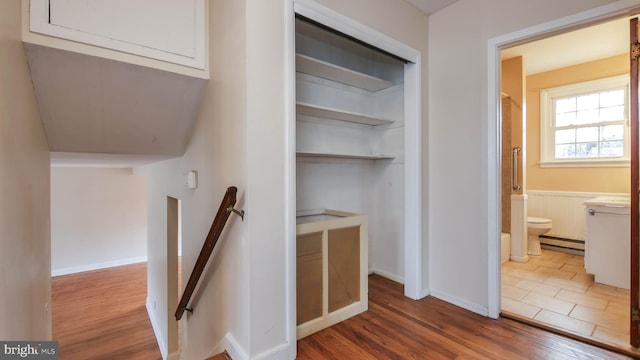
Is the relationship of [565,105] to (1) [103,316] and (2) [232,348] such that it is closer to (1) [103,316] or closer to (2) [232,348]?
(2) [232,348]

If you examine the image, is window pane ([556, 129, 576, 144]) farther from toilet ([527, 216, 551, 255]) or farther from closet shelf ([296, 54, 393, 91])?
closet shelf ([296, 54, 393, 91])

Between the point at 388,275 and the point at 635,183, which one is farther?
the point at 388,275

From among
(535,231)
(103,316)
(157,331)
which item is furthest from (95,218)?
(535,231)

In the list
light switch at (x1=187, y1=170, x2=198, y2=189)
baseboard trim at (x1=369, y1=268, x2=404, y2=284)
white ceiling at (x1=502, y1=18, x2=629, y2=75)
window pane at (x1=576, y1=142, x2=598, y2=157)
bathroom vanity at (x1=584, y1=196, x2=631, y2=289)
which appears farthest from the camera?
window pane at (x1=576, y1=142, x2=598, y2=157)

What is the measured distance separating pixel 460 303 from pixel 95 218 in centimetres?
713

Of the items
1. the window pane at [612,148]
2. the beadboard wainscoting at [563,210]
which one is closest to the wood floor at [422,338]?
the beadboard wainscoting at [563,210]

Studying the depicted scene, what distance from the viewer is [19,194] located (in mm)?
1431

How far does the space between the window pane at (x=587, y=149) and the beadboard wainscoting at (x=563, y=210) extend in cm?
55

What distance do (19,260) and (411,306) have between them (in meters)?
2.55

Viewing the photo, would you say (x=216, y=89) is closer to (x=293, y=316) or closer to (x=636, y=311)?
(x=293, y=316)

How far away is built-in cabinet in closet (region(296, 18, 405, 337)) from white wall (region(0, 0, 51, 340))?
156 cm

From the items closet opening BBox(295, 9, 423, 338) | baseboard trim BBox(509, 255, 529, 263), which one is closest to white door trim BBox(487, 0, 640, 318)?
closet opening BBox(295, 9, 423, 338)

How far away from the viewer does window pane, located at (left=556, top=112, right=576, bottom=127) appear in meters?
4.25

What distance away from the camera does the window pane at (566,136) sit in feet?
13.9
